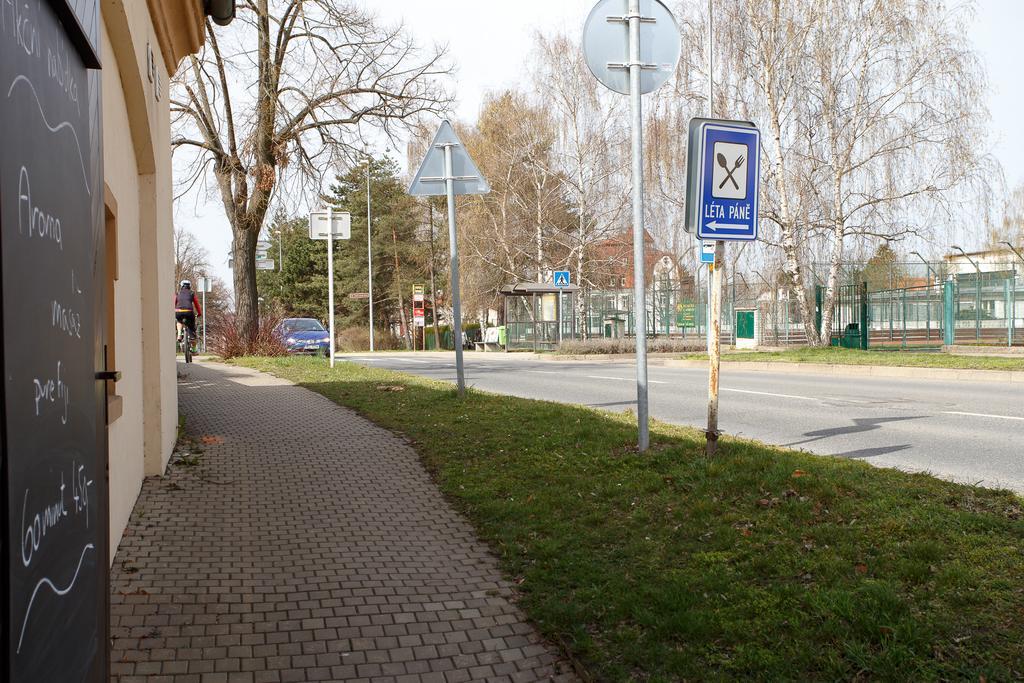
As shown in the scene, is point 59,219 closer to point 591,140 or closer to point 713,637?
point 713,637

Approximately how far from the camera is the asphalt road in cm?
812

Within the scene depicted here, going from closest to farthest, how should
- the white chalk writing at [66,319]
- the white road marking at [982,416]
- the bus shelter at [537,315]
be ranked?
the white chalk writing at [66,319] < the white road marking at [982,416] < the bus shelter at [537,315]

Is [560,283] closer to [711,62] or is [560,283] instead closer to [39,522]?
[711,62]

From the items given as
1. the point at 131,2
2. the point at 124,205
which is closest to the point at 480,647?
the point at 124,205

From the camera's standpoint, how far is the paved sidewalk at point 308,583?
12.5ft

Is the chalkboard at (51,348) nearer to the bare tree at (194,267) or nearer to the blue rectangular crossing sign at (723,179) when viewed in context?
the blue rectangular crossing sign at (723,179)

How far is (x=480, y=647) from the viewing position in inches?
160

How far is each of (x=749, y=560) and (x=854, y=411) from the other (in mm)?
7758

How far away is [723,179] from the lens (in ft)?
22.8

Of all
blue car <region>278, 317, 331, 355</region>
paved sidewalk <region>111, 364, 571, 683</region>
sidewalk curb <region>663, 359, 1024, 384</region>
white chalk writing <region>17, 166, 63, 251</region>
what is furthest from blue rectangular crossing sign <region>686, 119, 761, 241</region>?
blue car <region>278, 317, 331, 355</region>

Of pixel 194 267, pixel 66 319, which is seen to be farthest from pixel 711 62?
pixel 194 267

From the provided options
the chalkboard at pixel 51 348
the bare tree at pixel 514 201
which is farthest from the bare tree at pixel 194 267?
the chalkboard at pixel 51 348

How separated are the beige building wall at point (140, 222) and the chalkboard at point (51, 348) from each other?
107 inches

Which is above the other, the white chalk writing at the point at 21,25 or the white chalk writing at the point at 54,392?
the white chalk writing at the point at 21,25
